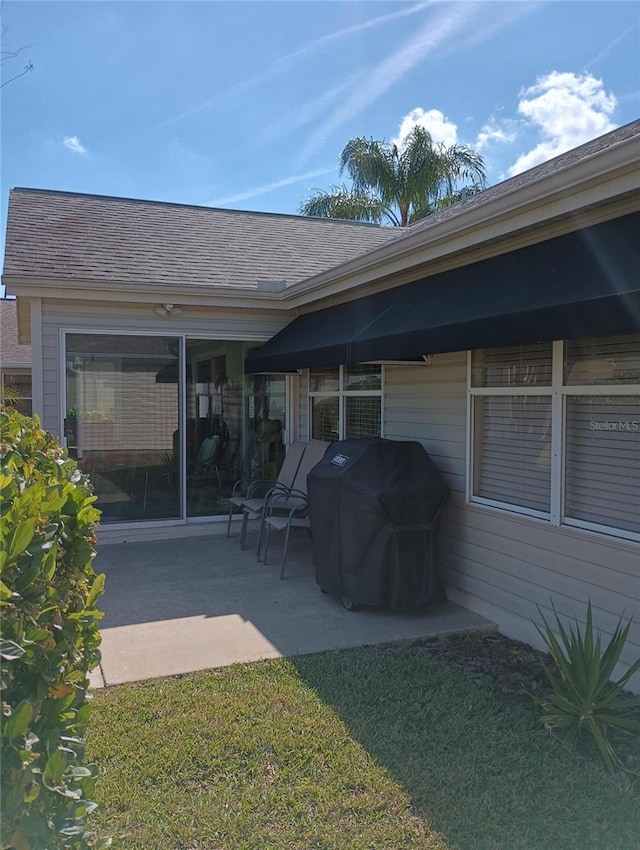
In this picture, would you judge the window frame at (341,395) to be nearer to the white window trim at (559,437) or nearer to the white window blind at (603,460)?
the white window trim at (559,437)

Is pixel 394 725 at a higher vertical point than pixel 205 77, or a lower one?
lower

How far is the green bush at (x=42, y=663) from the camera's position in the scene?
1.26m

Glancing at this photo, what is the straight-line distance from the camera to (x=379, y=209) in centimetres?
2061

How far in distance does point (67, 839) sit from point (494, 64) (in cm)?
796

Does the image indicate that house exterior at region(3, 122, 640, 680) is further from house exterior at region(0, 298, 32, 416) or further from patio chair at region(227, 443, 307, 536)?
house exterior at region(0, 298, 32, 416)

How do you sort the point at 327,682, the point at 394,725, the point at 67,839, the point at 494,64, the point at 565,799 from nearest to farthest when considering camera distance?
the point at 67,839
the point at 565,799
the point at 394,725
the point at 327,682
the point at 494,64

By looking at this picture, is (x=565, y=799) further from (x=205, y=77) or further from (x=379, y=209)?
(x=379, y=209)

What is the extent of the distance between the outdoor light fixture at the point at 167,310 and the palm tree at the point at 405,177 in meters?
14.3

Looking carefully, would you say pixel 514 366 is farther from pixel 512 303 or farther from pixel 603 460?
pixel 603 460

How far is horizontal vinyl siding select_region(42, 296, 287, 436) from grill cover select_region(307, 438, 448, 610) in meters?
3.34

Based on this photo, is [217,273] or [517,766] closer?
[517,766]

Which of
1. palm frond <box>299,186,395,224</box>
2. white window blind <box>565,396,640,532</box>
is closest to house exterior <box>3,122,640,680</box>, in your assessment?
white window blind <box>565,396,640,532</box>

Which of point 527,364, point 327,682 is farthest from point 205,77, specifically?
point 327,682

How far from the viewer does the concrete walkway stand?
4113 millimetres
